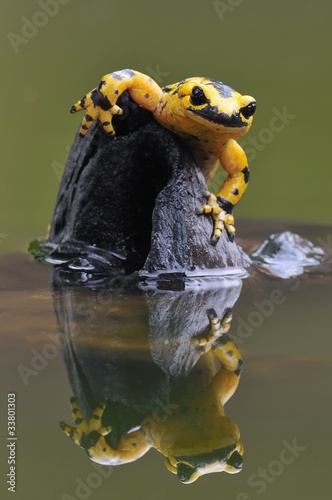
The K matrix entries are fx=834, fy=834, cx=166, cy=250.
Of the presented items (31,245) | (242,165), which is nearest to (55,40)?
(31,245)

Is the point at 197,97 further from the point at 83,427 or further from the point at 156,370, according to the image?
the point at 83,427

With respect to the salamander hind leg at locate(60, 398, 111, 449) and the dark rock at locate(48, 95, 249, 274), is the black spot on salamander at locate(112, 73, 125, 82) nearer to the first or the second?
the dark rock at locate(48, 95, 249, 274)

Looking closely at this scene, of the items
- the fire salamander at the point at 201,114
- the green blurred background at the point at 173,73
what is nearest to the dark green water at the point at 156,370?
the fire salamander at the point at 201,114

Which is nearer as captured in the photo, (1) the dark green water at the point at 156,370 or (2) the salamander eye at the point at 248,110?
(1) the dark green water at the point at 156,370

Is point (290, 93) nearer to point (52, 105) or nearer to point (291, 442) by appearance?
point (52, 105)

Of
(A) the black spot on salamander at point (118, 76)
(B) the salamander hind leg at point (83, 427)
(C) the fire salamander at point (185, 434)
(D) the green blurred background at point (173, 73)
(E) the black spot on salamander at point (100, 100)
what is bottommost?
(D) the green blurred background at point (173, 73)

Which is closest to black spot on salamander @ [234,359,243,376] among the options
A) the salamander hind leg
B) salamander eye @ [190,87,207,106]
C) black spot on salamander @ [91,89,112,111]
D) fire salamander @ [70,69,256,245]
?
the salamander hind leg

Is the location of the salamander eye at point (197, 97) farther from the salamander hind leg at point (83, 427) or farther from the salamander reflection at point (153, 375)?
the salamander hind leg at point (83, 427)
